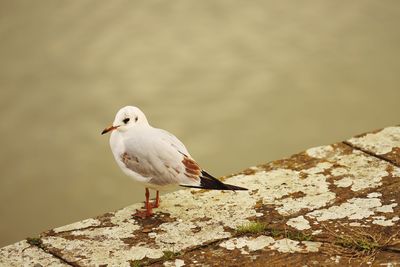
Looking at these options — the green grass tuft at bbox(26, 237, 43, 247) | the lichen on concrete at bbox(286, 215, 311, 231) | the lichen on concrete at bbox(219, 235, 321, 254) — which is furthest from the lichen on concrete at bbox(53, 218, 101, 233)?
the lichen on concrete at bbox(286, 215, 311, 231)

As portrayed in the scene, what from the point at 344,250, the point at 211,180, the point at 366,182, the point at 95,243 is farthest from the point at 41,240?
the point at 366,182

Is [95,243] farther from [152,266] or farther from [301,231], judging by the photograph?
[301,231]

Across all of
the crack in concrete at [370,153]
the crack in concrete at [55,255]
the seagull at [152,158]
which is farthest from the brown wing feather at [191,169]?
the crack in concrete at [370,153]

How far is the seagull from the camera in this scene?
332cm

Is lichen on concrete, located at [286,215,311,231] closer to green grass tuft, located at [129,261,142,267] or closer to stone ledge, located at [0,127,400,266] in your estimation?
stone ledge, located at [0,127,400,266]

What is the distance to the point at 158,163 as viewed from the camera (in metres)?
3.31

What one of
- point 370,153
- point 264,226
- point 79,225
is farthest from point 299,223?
point 79,225

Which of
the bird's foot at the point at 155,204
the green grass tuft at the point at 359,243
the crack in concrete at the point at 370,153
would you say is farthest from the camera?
the crack in concrete at the point at 370,153

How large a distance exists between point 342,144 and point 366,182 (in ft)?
1.64

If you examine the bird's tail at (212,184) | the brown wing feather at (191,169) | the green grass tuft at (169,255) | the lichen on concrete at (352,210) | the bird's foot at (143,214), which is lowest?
the green grass tuft at (169,255)

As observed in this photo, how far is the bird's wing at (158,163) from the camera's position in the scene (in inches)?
131

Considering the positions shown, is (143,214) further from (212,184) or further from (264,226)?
(264,226)

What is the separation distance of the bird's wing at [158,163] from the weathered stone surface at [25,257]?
1.73 feet

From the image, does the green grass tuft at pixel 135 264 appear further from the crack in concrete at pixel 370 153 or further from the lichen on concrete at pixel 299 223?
the crack in concrete at pixel 370 153
